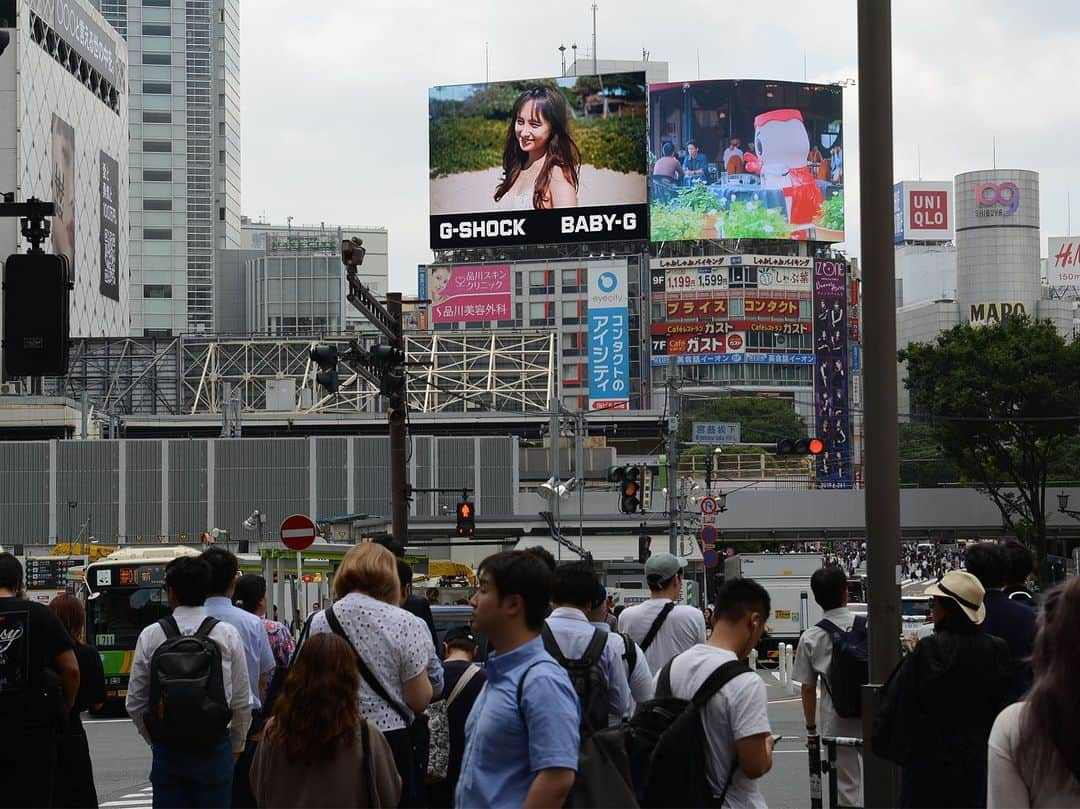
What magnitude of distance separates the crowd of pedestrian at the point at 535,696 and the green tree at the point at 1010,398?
49872mm

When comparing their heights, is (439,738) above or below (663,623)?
below

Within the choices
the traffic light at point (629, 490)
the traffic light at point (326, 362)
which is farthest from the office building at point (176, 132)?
the traffic light at point (326, 362)

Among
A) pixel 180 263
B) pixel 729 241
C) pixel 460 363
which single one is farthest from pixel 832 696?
pixel 180 263

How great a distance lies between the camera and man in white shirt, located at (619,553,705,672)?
31.8 ft

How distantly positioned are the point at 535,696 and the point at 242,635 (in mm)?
4549

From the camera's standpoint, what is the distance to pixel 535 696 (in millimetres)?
5137

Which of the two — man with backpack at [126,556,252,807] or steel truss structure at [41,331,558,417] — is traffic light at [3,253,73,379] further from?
steel truss structure at [41,331,558,417]

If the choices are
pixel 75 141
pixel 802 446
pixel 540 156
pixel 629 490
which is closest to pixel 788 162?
pixel 540 156

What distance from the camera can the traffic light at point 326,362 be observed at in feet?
77.2

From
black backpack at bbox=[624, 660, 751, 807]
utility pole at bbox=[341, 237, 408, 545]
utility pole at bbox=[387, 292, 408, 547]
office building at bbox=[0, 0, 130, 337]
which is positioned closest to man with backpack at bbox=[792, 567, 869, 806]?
black backpack at bbox=[624, 660, 751, 807]

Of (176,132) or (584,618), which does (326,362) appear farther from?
(176,132)

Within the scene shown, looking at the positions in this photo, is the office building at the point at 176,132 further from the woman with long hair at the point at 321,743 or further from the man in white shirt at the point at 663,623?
the woman with long hair at the point at 321,743

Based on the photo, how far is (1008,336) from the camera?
59812 mm

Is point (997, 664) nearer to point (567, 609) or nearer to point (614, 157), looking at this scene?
point (567, 609)
